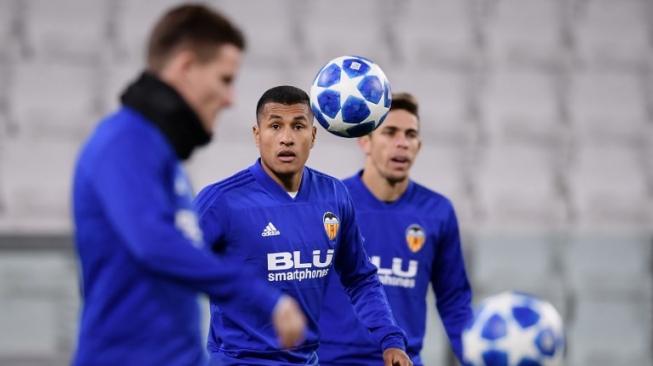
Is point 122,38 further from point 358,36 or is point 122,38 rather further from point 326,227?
point 326,227

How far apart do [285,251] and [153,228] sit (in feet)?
5.86

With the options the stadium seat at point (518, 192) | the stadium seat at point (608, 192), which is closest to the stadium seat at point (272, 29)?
the stadium seat at point (518, 192)

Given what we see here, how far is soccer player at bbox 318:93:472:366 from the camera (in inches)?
204

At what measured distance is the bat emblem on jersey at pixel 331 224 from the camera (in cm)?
433

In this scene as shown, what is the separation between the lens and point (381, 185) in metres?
5.41

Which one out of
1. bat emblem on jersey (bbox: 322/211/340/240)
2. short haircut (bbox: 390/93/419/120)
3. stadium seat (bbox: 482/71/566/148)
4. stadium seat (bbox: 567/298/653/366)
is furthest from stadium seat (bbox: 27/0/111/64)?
bat emblem on jersey (bbox: 322/211/340/240)

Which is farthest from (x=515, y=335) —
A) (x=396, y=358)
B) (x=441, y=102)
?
(x=441, y=102)

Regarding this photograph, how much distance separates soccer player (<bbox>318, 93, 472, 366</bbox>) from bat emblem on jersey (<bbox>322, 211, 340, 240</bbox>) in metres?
0.90

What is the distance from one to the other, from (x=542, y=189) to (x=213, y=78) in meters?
6.51

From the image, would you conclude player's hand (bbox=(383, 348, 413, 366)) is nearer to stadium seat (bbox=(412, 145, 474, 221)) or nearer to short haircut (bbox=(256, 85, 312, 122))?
short haircut (bbox=(256, 85, 312, 122))

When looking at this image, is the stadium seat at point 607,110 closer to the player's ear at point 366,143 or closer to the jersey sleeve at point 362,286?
the player's ear at point 366,143

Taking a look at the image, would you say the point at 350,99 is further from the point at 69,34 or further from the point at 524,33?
the point at 524,33

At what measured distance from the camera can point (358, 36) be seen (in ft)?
29.8

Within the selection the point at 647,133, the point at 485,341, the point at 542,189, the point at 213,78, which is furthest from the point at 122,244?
the point at 647,133
